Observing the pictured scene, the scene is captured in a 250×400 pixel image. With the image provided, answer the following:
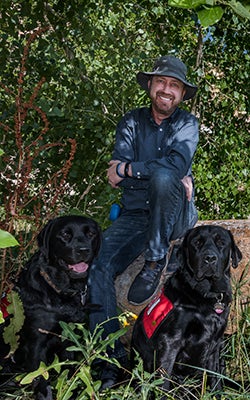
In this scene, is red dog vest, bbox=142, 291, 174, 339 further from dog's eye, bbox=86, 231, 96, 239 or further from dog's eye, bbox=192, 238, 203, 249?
dog's eye, bbox=86, 231, 96, 239

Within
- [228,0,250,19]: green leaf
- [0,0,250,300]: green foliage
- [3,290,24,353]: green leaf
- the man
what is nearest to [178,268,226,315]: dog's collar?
the man

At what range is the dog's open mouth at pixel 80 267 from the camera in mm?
3880

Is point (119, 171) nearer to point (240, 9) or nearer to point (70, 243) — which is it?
point (70, 243)

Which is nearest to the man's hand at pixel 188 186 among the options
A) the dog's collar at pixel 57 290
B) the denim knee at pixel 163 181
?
the denim knee at pixel 163 181

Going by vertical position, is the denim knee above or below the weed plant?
above

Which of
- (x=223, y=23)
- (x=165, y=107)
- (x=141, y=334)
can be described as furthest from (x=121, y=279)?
(x=223, y=23)

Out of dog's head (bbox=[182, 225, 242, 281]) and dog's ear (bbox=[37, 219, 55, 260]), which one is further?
dog's ear (bbox=[37, 219, 55, 260])

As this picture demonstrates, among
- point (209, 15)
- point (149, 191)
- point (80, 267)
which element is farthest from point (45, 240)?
point (209, 15)

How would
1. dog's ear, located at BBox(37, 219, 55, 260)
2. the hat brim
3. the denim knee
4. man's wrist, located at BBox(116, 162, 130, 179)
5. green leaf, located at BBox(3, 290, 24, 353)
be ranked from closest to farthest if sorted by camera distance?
green leaf, located at BBox(3, 290, 24, 353), dog's ear, located at BBox(37, 219, 55, 260), the denim knee, man's wrist, located at BBox(116, 162, 130, 179), the hat brim

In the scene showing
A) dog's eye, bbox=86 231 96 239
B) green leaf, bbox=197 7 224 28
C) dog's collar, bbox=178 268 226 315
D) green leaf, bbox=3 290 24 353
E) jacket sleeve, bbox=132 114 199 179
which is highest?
jacket sleeve, bbox=132 114 199 179

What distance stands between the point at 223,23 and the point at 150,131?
3.41 m

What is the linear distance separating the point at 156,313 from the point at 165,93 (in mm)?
1690

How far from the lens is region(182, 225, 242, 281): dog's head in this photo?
3.69 metres

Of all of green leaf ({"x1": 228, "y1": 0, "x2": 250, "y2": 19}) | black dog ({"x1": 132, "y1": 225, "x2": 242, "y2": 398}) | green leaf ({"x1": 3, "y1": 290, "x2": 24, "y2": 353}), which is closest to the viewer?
green leaf ({"x1": 228, "y1": 0, "x2": 250, "y2": 19})
